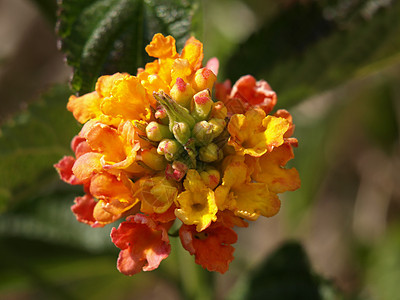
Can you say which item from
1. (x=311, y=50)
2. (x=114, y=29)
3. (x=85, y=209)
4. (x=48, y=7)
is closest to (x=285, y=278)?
(x=311, y=50)

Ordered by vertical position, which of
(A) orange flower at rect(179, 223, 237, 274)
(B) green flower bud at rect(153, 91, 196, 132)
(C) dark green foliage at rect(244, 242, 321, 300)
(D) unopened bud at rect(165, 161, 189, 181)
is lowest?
(C) dark green foliage at rect(244, 242, 321, 300)

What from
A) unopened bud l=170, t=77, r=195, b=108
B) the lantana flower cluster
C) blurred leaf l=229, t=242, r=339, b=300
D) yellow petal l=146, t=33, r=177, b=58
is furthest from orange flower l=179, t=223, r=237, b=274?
blurred leaf l=229, t=242, r=339, b=300

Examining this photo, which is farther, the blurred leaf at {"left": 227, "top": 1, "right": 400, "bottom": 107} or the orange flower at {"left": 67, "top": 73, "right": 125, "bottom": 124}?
the blurred leaf at {"left": 227, "top": 1, "right": 400, "bottom": 107}

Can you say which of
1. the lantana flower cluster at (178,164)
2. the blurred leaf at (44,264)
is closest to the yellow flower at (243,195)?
the lantana flower cluster at (178,164)

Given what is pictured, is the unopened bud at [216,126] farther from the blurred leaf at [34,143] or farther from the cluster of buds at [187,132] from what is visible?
the blurred leaf at [34,143]

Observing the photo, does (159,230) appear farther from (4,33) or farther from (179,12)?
(4,33)

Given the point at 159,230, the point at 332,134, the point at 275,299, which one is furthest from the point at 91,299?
the point at 159,230

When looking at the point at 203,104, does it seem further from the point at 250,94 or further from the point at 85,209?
the point at 85,209

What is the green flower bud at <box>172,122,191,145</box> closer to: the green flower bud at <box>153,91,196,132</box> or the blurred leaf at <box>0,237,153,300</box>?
the green flower bud at <box>153,91,196,132</box>
